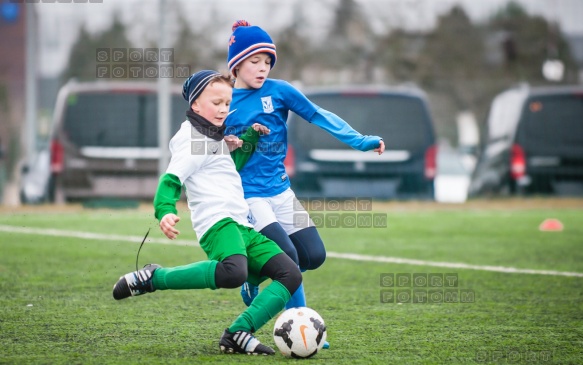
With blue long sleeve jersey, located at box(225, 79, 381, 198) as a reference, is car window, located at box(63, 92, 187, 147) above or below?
below

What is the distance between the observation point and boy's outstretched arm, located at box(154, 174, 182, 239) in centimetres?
531

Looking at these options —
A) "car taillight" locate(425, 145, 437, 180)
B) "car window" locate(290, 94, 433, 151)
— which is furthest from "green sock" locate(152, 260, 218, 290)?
"car taillight" locate(425, 145, 437, 180)

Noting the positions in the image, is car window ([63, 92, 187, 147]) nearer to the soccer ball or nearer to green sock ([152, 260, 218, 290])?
green sock ([152, 260, 218, 290])

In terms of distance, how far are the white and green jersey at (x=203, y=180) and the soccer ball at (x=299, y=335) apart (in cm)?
56

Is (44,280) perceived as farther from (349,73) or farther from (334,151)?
(349,73)

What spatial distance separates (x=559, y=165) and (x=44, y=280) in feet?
32.4

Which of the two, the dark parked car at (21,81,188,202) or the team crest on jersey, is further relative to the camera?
the dark parked car at (21,81,188,202)

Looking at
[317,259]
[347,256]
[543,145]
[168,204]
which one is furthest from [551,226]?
[168,204]

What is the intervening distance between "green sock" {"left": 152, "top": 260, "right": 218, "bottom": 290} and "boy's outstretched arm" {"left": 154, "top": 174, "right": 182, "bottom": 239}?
0.30 metres

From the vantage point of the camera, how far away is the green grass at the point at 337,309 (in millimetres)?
5492

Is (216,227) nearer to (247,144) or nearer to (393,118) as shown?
(247,144)

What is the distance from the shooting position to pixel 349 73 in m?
29.5

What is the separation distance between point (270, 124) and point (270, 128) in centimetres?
2

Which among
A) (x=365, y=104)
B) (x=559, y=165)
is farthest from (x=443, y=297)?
(x=559, y=165)
